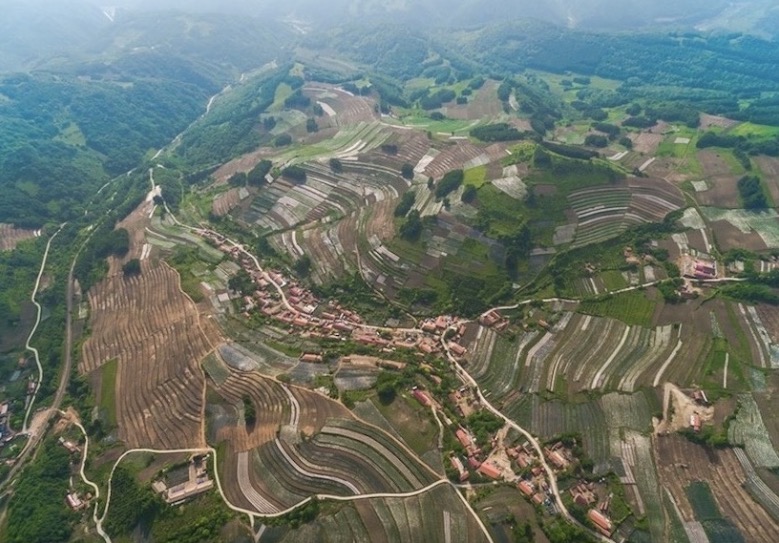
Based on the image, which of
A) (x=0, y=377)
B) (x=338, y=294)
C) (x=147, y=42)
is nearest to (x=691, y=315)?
(x=338, y=294)

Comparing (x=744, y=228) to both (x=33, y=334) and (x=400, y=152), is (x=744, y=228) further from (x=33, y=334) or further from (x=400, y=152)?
(x=33, y=334)

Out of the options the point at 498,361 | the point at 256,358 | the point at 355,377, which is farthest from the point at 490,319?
the point at 256,358

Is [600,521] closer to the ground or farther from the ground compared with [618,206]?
closer to the ground

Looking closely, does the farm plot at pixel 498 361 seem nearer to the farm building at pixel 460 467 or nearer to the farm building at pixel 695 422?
the farm building at pixel 460 467

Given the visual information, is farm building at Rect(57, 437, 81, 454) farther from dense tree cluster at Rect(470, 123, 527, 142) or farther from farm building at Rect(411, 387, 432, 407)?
dense tree cluster at Rect(470, 123, 527, 142)

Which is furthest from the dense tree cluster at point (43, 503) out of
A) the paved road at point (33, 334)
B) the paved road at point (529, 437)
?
the paved road at point (529, 437)

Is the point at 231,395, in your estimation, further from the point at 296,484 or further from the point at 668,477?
the point at 668,477
